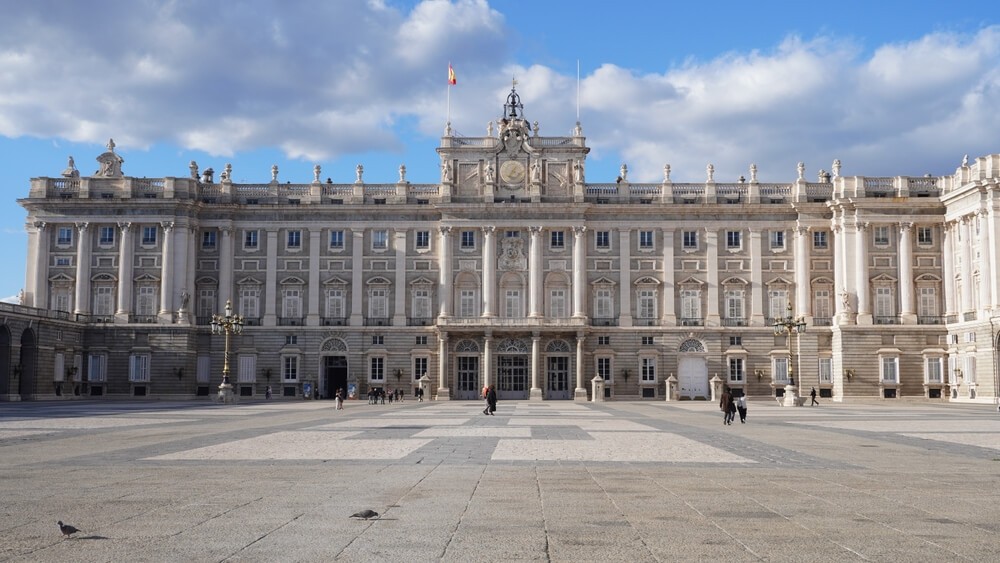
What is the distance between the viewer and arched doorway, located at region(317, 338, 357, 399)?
72312mm

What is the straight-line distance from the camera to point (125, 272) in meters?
70.8

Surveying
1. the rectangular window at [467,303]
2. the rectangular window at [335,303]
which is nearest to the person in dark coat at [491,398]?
the rectangular window at [467,303]

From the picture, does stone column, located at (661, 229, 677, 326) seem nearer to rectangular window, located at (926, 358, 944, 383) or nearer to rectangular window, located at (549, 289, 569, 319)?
rectangular window, located at (549, 289, 569, 319)

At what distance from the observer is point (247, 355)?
237ft

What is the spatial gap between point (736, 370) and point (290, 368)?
31.3m

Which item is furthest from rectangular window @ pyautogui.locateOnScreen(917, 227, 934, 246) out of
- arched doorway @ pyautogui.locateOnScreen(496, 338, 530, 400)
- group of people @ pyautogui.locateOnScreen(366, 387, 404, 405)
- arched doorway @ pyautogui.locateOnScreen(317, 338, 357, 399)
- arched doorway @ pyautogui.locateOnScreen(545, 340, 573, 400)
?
arched doorway @ pyautogui.locateOnScreen(317, 338, 357, 399)

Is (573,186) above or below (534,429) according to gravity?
above

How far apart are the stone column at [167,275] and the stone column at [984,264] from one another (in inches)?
2072

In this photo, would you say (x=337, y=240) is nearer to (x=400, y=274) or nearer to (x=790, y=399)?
(x=400, y=274)

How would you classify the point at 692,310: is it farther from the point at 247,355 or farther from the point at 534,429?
the point at 534,429

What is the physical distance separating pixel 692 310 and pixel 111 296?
1601 inches

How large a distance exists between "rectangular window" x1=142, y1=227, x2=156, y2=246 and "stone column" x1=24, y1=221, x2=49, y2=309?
6629 millimetres

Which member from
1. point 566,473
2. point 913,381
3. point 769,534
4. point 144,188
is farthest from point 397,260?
point 769,534

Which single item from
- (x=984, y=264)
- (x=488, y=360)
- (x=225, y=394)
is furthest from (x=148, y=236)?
(x=984, y=264)
